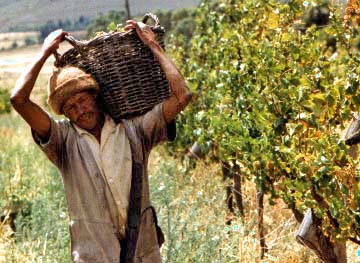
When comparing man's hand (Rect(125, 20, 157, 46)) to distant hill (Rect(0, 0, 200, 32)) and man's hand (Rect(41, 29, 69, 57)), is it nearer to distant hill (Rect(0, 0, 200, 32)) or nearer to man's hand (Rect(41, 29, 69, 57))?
man's hand (Rect(41, 29, 69, 57))

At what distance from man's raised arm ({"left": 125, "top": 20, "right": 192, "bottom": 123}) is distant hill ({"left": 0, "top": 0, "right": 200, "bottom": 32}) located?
3.88ft

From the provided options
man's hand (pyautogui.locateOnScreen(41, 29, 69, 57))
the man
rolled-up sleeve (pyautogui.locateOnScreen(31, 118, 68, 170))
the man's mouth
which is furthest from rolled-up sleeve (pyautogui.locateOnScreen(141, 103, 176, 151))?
man's hand (pyautogui.locateOnScreen(41, 29, 69, 57))

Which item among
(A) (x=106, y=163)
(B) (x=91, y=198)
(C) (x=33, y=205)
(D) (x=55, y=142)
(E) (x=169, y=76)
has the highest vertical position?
(E) (x=169, y=76)

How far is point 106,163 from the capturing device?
3699 millimetres

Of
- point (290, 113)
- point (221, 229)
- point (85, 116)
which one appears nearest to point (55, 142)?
point (85, 116)

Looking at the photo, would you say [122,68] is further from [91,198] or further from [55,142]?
[91,198]

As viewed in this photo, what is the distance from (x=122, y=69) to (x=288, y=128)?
4.20ft

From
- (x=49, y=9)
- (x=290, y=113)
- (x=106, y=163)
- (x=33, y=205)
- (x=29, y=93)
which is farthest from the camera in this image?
(x=33, y=205)

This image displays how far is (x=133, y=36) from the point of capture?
371 centimetres

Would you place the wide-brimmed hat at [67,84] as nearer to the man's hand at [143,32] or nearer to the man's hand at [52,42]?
the man's hand at [52,42]

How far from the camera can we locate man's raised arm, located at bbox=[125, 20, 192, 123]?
3.62 m

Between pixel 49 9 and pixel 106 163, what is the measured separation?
1.71m

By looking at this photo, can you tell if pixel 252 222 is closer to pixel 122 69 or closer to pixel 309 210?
pixel 309 210

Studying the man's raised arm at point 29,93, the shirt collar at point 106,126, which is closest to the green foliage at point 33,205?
the shirt collar at point 106,126
